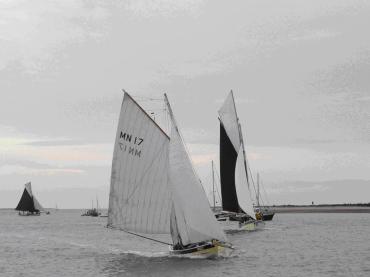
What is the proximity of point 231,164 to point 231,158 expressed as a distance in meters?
0.93

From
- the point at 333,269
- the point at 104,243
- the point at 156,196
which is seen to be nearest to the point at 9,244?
the point at 104,243

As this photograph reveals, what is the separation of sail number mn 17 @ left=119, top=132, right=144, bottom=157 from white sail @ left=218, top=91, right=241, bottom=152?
47.6 m

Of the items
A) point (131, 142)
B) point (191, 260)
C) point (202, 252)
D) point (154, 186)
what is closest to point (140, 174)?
point (154, 186)

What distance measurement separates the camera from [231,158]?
311ft

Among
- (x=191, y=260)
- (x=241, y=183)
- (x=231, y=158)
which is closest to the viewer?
(x=191, y=260)

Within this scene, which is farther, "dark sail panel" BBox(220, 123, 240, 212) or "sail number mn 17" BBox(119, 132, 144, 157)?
"dark sail panel" BBox(220, 123, 240, 212)

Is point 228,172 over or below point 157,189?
over

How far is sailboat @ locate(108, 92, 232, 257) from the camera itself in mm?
47344

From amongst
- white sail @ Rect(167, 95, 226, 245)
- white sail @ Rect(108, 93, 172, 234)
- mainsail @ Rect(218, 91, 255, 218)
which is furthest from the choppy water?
mainsail @ Rect(218, 91, 255, 218)

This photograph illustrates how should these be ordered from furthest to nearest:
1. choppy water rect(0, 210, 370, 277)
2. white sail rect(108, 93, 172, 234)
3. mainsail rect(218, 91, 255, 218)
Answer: mainsail rect(218, 91, 255, 218) → choppy water rect(0, 210, 370, 277) → white sail rect(108, 93, 172, 234)

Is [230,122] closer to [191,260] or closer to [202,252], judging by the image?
[191,260]

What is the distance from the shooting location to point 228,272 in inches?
1895

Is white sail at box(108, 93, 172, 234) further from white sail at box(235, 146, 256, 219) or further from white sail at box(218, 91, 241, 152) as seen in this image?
white sail at box(218, 91, 241, 152)

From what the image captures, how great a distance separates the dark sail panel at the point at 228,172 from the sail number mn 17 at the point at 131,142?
152 ft
